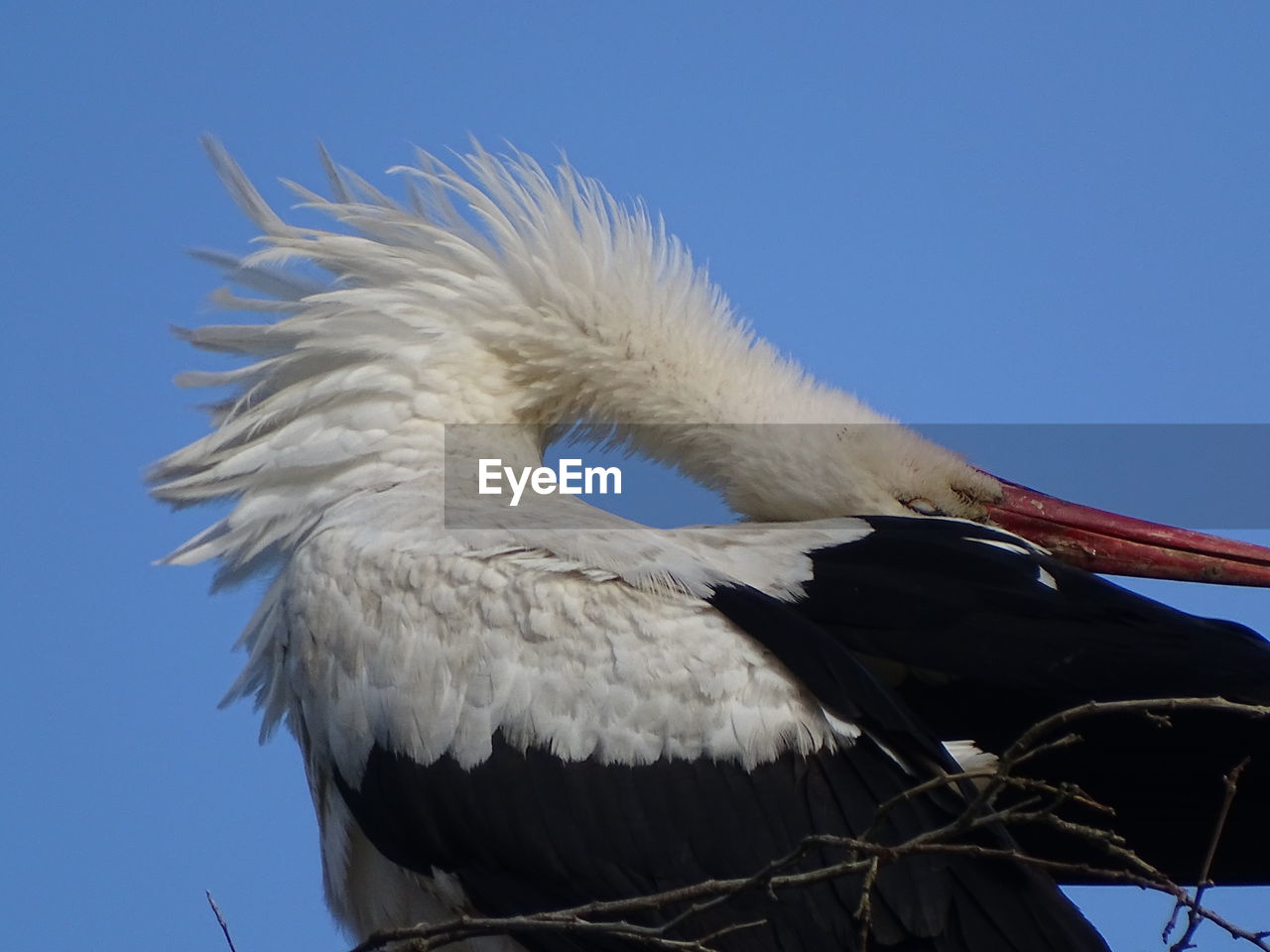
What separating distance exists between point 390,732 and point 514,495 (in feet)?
2.53

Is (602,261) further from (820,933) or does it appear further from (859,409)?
(820,933)

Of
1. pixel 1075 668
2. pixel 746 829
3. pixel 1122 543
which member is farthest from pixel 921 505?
pixel 746 829

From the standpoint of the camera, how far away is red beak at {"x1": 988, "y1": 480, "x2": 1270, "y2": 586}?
4.74 m

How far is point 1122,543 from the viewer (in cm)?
480

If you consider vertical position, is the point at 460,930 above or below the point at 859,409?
below

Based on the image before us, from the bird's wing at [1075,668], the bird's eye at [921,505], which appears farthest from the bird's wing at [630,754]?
the bird's eye at [921,505]

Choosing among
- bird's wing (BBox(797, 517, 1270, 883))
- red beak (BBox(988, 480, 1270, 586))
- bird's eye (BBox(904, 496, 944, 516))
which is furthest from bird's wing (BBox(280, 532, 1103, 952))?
red beak (BBox(988, 480, 1270, 586))

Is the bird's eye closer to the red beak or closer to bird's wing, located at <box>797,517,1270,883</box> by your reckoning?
the red beak

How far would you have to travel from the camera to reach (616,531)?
3.95 metres

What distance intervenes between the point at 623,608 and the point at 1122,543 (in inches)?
67.8

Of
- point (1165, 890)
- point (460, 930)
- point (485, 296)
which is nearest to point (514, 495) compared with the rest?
point (485, 296)

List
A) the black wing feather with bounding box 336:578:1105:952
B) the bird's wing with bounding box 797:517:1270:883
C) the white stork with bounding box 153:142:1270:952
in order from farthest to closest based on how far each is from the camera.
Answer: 1. the bird's wing with bounding box 797:517:1270:883
2. the white stork with bounding box 153:142:1270:952
3. the black wing feather with bounding box 336:578:1105:952

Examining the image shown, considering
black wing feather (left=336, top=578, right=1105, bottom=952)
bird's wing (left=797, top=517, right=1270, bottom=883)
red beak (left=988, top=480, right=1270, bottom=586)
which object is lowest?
black wing feather (left=336, top=578, right=1105, bottom=952)

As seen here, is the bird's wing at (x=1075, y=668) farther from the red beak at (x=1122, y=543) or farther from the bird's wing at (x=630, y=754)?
the red beak at (x=1122, y=543)
